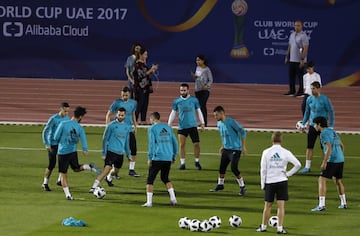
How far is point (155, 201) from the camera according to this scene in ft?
77.8

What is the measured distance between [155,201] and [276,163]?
411 centimetres

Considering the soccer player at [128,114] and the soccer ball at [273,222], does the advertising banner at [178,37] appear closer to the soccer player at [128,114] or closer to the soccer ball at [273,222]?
the soccer player at [128,114]

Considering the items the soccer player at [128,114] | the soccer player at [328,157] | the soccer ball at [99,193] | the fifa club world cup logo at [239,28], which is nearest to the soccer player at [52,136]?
the soccer ball at [99,193]

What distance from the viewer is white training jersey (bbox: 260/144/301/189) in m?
20.3

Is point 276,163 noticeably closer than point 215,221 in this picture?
Yes

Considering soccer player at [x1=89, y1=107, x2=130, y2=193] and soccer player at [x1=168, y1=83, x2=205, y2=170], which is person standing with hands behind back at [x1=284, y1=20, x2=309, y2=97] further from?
soccer player at [x1=89, y1=107, x2=130, y2=193]

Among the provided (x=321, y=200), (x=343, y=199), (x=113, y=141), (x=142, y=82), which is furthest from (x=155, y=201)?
(x=142, y=82)

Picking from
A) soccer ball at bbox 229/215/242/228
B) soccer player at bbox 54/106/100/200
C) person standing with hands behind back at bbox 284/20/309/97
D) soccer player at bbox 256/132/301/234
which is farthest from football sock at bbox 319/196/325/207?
person standing with hands behind back at bbox 284/20/309/97

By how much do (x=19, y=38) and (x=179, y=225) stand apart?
1093 inches

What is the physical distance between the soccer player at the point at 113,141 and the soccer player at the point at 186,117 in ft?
11.3

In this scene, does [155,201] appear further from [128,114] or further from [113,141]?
[128,114]

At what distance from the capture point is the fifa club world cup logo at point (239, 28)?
1785 inches

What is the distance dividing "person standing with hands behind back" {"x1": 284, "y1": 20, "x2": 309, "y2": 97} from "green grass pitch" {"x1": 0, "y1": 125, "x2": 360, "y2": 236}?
9988mm

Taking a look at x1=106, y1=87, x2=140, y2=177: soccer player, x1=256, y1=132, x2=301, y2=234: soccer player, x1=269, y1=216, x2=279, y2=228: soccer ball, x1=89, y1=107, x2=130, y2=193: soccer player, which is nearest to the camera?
x1=256, y1=132, x2=301, y2=234: soccer player
